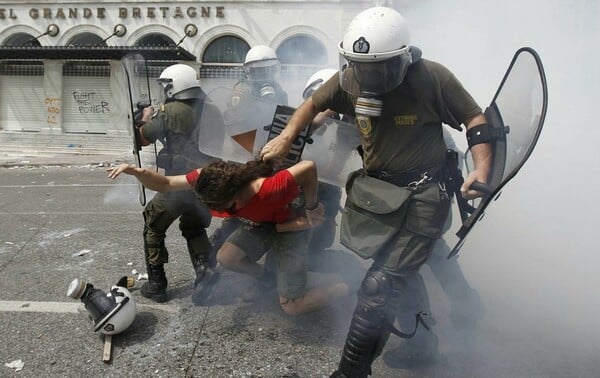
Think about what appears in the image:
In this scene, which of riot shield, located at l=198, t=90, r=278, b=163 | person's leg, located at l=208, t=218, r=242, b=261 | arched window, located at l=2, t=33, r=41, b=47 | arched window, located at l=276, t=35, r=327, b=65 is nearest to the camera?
riot shield, located at l=198, t=90, r=278, b=163

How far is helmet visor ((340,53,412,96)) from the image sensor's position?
184 cm

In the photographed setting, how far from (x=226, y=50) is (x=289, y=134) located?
13055mm

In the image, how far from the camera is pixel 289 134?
2.22 meters

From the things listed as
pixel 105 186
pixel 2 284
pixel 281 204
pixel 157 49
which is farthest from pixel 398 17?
pixel 157 49

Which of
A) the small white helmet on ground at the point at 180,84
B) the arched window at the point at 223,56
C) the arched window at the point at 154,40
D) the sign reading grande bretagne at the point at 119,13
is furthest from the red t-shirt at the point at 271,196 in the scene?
the arched window at the point at 154,40

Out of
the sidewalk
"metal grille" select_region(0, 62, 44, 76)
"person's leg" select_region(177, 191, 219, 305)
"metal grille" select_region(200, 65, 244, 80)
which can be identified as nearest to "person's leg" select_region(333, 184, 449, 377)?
"person's leg" select_region(177, 191, 219, 305)

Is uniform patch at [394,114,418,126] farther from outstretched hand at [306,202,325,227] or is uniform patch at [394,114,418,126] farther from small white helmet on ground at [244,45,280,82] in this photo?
small white helmet on ground at [244,45,280,82]

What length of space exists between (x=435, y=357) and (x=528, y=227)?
154 centimetres

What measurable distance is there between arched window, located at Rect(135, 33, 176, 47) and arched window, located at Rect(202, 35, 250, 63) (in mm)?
1263

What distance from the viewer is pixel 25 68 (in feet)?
50.3

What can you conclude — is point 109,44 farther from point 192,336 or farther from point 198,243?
point 192,336

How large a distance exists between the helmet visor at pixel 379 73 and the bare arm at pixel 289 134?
1.15ft

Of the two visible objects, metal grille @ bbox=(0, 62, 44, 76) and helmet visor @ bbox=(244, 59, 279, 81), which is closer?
helmet visor @ bbox=(244, 59, 279, 81)

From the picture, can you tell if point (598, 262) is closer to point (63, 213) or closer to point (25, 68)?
point (63, 213)
